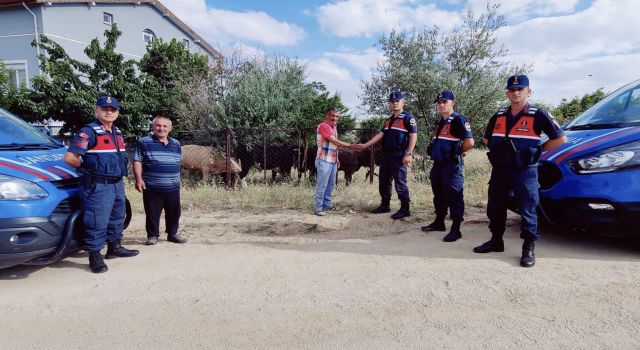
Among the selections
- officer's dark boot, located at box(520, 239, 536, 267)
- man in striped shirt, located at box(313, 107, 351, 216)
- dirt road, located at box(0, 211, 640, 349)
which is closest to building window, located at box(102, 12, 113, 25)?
man in striped shirt, located at box(313, 107, 351, 216)

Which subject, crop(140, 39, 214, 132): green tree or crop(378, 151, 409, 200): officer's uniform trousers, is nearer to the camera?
crop(378, 151, 409, 200): officer's uniform trousers

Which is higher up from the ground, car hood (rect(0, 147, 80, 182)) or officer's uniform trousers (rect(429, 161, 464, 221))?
car hood (rect(0, 147, 80, 182))

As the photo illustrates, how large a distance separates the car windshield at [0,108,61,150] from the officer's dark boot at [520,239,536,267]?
5.00 metres

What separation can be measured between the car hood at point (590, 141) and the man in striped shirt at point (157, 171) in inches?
164

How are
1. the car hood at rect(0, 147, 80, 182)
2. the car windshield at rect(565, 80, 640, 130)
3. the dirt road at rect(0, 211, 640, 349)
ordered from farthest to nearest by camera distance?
the car windshield at rect(565, 80, 640, 130) < the car hood at rect(0, 147, 80, 182) < the dirt road at rect(0, 211, 640, 349)

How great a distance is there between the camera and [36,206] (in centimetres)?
323

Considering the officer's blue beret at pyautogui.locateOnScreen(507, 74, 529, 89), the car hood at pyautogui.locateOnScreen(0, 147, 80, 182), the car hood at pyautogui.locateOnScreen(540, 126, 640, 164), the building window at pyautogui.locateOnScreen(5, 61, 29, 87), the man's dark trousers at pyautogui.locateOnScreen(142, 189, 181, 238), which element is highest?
the building window at pyautogui.locateOnScreen(5, 61, 29, 87)

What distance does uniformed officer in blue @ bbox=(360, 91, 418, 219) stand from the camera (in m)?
5.65

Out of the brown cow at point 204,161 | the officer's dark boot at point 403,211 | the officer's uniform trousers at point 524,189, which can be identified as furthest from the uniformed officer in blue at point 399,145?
the brown cow at point 204,161

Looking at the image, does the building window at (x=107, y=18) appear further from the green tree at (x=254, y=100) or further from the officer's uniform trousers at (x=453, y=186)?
the officer's uniform trousers at (x=453, y=186)

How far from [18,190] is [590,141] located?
17.3 ft

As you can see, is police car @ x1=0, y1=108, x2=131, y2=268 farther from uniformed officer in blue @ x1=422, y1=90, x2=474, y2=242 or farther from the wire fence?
the wire fence

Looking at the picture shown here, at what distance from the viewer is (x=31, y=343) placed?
251cm

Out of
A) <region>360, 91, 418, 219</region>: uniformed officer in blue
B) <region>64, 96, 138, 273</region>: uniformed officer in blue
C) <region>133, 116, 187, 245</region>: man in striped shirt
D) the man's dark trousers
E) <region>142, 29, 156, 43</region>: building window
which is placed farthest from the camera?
<region>142, 29, 156, 43</region>: building window
